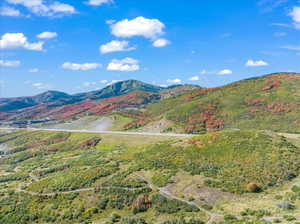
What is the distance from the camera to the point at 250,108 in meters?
89.4

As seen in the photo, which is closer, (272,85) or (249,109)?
(249,109)

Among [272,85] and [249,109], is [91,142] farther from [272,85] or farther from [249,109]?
[272,85]

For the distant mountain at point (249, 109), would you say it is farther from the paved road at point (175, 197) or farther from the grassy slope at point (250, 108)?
the paved road at point (175, 197)

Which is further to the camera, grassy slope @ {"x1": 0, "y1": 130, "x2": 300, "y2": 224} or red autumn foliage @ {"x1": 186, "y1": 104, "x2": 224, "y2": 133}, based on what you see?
red autumn foliage @ {"x1": 186, "y1": 104, "x2": 224, "y2": 133}

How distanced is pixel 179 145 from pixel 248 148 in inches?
541

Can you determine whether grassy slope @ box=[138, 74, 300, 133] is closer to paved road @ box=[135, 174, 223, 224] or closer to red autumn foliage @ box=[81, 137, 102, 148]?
red autumn foliage @ box=[81, 137, 102, 148]

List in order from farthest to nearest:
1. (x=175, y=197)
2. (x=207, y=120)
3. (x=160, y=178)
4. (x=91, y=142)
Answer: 1. (x=207, y=120)
2. (x=91, y=142)
3. (x=160, y=178)
4. (x=175, y=197)

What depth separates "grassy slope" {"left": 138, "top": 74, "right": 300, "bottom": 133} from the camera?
3061 inches

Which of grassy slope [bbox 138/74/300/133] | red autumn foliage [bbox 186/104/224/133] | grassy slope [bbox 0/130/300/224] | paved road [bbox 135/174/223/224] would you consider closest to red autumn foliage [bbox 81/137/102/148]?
grassy slope [bbox 0/130/300/224]

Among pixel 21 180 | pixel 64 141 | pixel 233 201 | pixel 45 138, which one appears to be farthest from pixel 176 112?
pixel 233 201

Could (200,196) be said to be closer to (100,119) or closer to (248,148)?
(248,148)

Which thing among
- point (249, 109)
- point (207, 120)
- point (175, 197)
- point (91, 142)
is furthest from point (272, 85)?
point (175, 197)

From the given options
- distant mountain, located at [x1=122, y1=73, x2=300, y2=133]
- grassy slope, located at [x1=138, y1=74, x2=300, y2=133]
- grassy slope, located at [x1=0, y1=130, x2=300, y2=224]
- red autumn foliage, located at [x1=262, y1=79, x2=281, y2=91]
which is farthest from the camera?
red autumn foliage, located at [x1=262, y1=79, x2=281, y2=91]

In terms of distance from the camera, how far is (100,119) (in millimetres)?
131625
